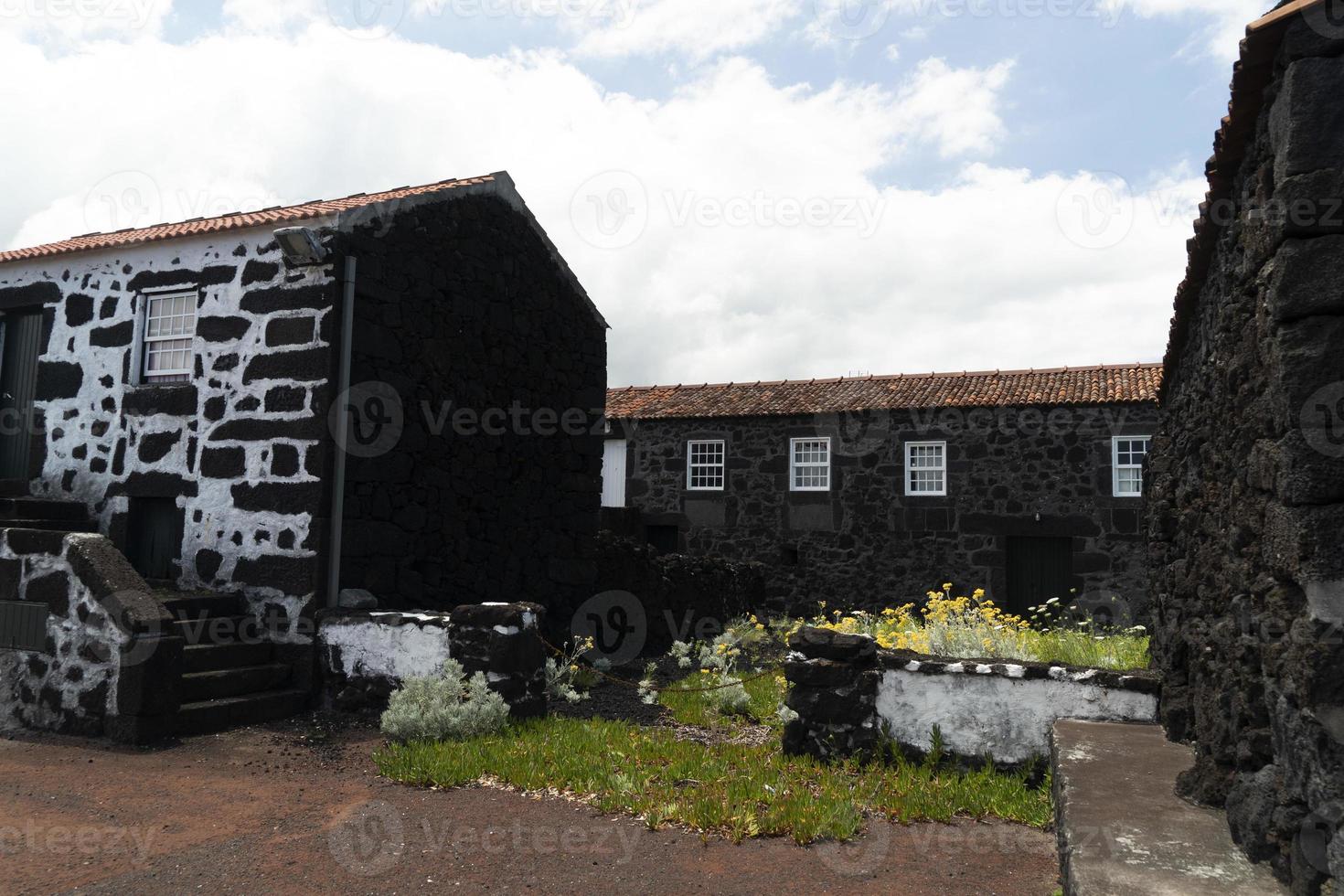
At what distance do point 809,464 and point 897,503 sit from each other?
194cm

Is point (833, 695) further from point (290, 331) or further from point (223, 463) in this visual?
point (223, 463)

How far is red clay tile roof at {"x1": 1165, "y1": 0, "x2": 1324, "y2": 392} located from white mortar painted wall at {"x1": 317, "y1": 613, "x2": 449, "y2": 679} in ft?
19.6

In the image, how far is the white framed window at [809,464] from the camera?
742 inches

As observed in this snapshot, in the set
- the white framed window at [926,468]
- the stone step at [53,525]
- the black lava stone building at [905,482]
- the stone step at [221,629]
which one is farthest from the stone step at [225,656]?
the white framed window at [926,468]

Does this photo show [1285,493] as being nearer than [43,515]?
Yes

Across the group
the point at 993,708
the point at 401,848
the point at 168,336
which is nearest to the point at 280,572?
the point at 168,336

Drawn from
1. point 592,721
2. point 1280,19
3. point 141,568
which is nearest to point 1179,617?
point 1280,19

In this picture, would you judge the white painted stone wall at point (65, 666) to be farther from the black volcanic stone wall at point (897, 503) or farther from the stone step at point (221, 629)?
the black volcanic stone wall at point (897, 503)

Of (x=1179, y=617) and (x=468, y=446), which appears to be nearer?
(x=1179, y=617)

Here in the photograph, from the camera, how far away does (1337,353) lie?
279 cm

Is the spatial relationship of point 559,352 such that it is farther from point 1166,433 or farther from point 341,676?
point 1166,433

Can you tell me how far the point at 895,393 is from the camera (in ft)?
62.1

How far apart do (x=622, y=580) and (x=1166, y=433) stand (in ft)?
27.8

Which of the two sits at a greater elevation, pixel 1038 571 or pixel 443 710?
pixel 1038 571
